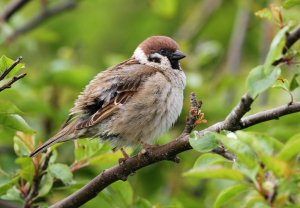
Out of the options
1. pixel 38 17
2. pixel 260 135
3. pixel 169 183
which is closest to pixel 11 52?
pixel 38 17

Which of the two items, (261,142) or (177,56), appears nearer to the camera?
(261,142)

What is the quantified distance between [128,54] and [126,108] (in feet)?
8.52

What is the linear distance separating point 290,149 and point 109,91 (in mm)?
1729

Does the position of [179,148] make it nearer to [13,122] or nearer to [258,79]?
[258,79]

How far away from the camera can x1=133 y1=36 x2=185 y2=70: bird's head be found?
12.8 feet

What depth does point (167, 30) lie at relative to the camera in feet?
21.0

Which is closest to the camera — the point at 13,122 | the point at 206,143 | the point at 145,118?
the point at 206,143

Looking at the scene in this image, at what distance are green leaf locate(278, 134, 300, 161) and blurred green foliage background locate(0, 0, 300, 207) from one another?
652 mm

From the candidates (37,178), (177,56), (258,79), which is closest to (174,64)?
(177,56)

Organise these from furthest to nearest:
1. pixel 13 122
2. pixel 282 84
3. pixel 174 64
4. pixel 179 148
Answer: pixel 174 64 → pixel 13 122 → pixel 179 148 → pixel 282 84

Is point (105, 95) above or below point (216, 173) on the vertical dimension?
above

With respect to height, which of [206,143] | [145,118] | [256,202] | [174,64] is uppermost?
[174,64]

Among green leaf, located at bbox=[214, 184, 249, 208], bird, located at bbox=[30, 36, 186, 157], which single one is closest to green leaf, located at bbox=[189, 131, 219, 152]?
green leaf, located at bbox=[214, 184, 249, 208]

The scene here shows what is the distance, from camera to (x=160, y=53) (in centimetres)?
397
